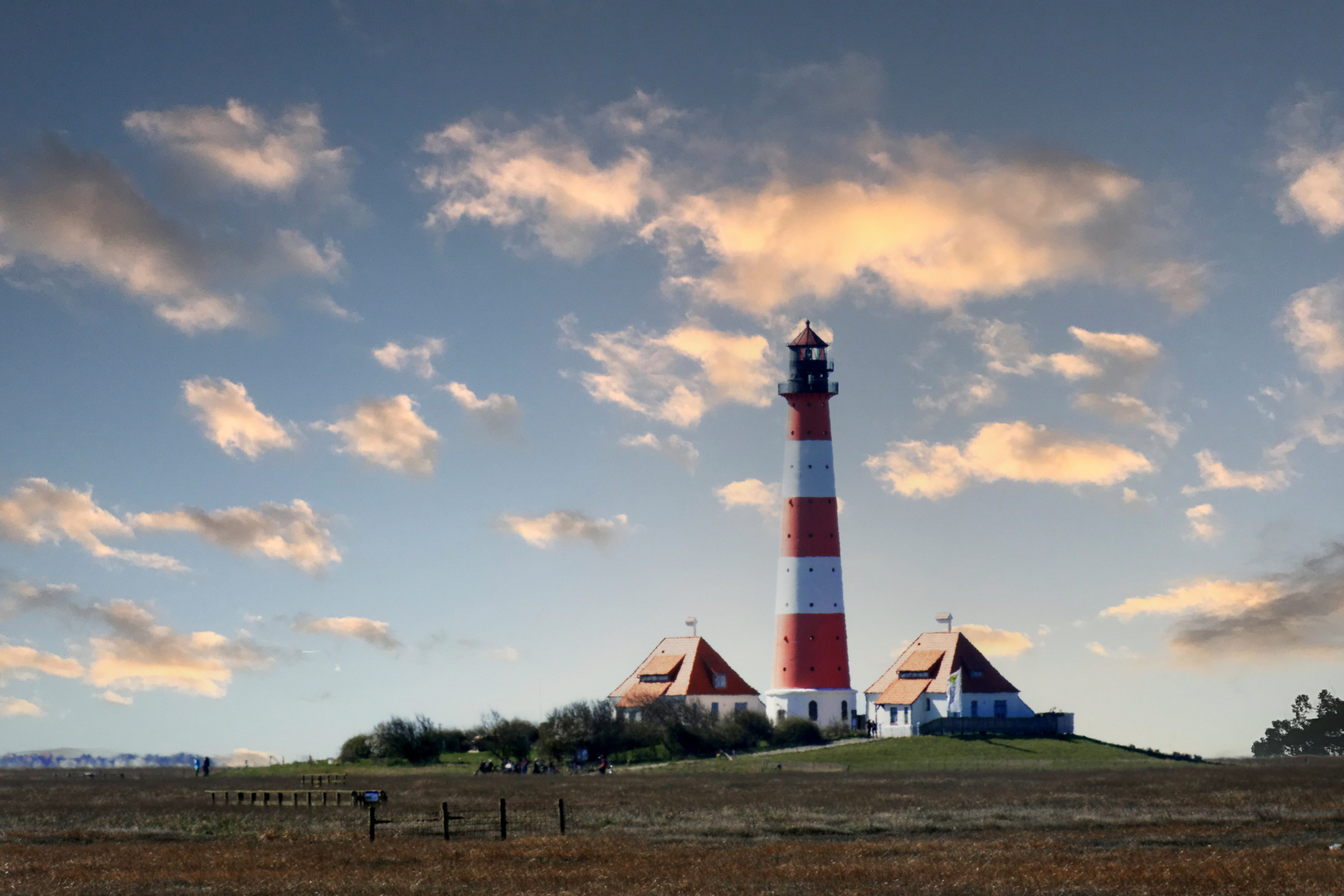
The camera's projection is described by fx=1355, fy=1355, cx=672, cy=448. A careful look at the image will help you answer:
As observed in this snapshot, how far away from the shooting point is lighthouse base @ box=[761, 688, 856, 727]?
307 ft

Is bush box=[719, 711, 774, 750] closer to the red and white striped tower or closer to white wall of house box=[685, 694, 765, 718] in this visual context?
the red and white striped tower

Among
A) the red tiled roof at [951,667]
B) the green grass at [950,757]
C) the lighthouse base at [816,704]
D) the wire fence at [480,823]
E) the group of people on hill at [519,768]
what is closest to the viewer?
the wire fence at [480,823]

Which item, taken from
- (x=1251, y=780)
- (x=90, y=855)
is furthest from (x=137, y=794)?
(x=1251, y=780)

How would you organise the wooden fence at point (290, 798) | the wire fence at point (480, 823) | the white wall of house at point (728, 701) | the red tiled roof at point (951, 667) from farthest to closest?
1. the white wall of house at point (728, 701)
2. the red tiled roof at point (951, 667)
3. the wooden fence at point (290, 798)
4. the wire fence at point (480, 823)

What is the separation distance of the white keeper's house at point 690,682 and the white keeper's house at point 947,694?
10.1 m

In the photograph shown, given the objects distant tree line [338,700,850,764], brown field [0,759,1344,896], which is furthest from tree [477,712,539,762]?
brown field [0,759,1344,896]

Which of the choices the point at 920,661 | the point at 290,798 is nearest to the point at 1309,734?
the point at 920,661

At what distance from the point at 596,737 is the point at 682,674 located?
19.0 metres

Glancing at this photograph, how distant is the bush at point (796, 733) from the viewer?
91.1 metres

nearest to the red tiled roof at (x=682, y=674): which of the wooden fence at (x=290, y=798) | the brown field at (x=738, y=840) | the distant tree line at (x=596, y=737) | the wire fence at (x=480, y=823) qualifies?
the distant tree line at (x=596, y=737)

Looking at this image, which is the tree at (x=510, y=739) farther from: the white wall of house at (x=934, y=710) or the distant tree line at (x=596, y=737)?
the white wall of house at (x=934, y=710)

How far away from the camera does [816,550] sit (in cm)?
9225

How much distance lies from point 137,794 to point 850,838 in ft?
128

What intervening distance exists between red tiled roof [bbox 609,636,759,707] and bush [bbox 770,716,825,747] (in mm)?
12930
